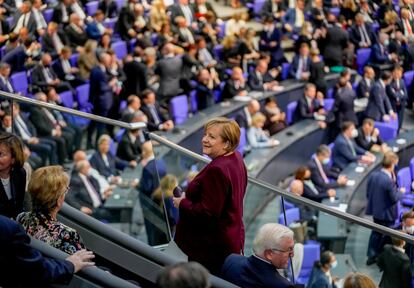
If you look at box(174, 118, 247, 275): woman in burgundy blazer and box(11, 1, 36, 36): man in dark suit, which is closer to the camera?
box(174, 118, 247, 275): woman in burgundy blazer

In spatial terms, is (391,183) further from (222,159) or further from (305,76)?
(222,159)

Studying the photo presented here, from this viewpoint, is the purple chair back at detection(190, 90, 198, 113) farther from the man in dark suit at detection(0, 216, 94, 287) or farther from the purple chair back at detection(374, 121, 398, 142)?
the man in dark suit at detection(0, 216, 94, 287)

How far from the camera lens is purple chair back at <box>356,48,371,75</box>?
1591 centimetres

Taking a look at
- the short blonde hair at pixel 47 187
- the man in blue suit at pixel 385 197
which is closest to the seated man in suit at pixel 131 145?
the short blonde hair at pixel 47 187

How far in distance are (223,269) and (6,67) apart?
258 inches

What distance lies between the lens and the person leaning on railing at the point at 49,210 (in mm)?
4180

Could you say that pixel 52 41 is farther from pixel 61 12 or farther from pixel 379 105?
pixel 379 105

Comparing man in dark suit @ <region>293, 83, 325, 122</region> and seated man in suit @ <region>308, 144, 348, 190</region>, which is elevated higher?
seated man in suit @ <region>308, 144, 348, 190</region>

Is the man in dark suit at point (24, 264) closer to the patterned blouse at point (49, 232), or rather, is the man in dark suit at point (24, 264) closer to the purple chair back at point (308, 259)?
the patterned blouse at point (49, 232)

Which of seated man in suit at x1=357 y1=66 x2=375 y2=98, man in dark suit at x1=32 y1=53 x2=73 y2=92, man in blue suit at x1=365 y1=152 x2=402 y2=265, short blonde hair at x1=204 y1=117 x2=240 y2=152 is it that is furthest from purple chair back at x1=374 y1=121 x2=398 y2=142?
short blonde hair at x1=204 y1=117 x2=240 y2=152

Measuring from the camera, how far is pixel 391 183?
9.75 meters

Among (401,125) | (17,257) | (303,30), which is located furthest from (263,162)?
(17,257)

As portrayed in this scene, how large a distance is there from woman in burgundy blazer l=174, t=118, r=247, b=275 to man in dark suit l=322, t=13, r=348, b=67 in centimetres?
1121

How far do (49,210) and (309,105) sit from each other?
8.99 metres
